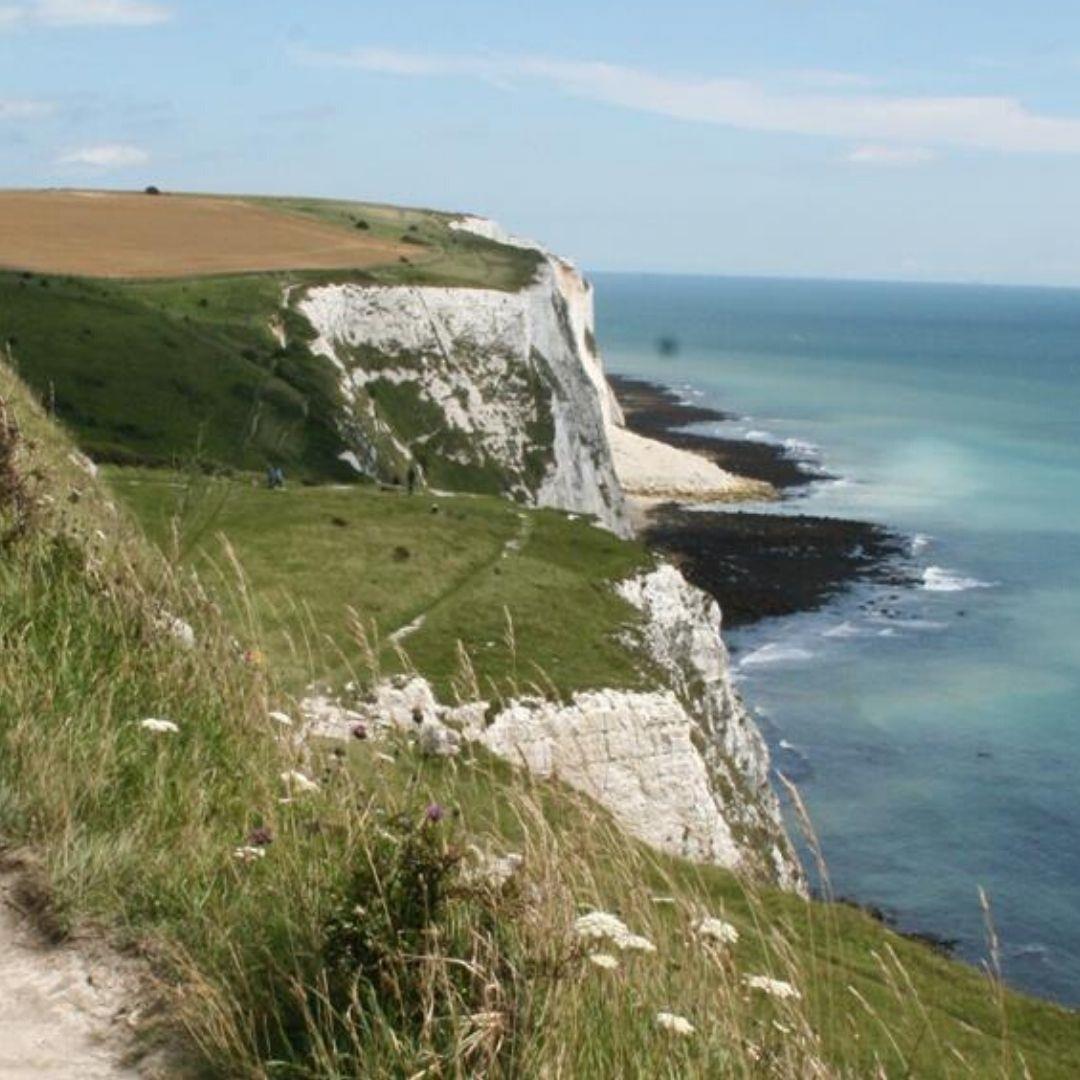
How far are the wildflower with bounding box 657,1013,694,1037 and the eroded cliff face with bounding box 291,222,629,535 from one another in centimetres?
6500

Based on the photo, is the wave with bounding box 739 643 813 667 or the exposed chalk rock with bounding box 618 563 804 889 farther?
the wave with bounding box 739 643 813 667

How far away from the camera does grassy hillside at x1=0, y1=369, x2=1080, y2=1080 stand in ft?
18.0

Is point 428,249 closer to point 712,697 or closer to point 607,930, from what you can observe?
point 712,697

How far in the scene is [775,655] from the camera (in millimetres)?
72938

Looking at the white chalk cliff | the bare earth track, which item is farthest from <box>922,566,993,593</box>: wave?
the bare earth track

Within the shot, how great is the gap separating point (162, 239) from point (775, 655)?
54.4 meters

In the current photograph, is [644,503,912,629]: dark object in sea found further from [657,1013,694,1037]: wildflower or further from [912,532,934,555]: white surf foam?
[657,1013,694,1037]: wildflower

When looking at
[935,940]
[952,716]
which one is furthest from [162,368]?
[935,940]

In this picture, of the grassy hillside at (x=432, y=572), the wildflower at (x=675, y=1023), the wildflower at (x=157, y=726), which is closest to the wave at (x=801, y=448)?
the grassy hillside at (x=432, y=572)

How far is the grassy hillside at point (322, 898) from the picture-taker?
18.0ft

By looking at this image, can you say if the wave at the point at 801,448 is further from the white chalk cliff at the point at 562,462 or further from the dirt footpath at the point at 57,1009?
the dirt footpath at the point at 57,1009

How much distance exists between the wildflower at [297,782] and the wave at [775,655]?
209 ft

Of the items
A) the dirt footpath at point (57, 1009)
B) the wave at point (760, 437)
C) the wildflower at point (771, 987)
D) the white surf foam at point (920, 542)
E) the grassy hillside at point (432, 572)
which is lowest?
the white surf foam at point (920, 542)

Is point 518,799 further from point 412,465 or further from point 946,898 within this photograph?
point 412,465
